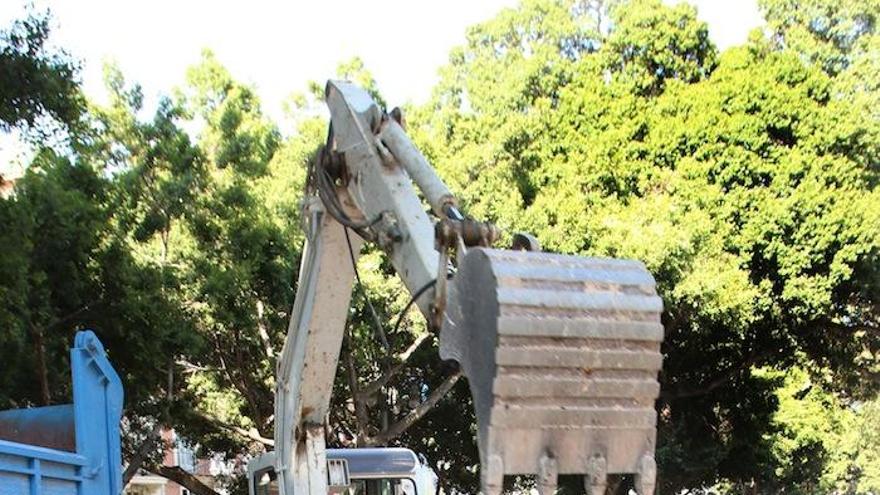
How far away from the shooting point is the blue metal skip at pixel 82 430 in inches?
264

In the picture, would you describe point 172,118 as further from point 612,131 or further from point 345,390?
point 612,131

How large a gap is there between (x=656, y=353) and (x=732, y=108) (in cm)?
2039

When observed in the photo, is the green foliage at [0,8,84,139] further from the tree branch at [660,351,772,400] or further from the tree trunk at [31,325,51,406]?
the tree branch at [660,351,772,400]

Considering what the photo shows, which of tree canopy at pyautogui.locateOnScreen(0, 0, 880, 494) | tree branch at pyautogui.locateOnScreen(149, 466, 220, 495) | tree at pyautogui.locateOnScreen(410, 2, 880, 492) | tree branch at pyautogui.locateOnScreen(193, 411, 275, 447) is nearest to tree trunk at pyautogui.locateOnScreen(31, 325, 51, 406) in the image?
tree canopy at pyautogui.locateOnScreen(0, 0, 880, 494)

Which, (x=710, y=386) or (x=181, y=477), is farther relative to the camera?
(x=710, y=386)

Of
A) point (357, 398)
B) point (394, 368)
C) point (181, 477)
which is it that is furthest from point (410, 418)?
point (181, 477)

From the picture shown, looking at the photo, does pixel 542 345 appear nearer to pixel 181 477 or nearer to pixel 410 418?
pixel 410 418

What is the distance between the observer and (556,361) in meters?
4.70

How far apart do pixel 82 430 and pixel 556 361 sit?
134 inches

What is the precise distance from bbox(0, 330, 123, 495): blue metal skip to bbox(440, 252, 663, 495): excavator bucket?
8.72 ft

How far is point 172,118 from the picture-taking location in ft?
66.0

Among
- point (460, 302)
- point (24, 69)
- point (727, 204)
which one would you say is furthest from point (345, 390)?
point (460, 302)

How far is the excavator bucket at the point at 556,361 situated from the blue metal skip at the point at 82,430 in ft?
8.72

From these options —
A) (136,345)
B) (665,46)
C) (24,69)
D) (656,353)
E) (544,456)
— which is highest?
(665,46)
